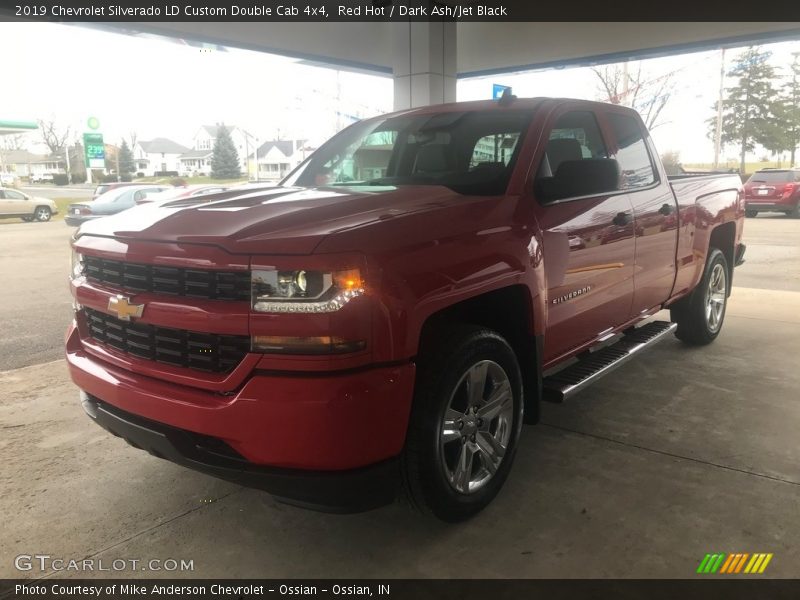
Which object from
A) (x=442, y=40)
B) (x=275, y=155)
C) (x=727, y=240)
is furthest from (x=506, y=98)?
(x=275, y=155)

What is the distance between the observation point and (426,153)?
3566 mm

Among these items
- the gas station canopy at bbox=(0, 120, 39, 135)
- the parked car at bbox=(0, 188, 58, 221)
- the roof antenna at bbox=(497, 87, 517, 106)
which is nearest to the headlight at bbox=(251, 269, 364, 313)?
the roof antenna at bbox=(497, 87, 517, 106)

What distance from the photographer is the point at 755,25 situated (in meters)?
9.13

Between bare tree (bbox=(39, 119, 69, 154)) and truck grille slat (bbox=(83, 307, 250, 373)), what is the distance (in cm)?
910

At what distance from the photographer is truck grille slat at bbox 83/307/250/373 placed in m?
2.19

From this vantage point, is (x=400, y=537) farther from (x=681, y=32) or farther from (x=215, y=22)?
(x=681, y=32)

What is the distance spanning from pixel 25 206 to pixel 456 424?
12157mm

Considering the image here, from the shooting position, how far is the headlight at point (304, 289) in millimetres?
2088

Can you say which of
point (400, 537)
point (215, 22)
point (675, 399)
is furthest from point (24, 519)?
point (215, 22)

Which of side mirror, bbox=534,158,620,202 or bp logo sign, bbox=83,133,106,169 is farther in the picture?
bp logo sign, bbox=83,133,106,169

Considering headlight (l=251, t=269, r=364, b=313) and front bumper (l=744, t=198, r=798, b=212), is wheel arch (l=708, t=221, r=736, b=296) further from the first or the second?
front bumper (l=744, t=198, r=798, b=212)

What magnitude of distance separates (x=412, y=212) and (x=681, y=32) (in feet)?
30.4

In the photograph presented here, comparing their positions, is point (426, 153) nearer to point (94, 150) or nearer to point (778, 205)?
point (94, 150)

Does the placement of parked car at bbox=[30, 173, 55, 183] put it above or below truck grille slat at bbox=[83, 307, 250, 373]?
above
